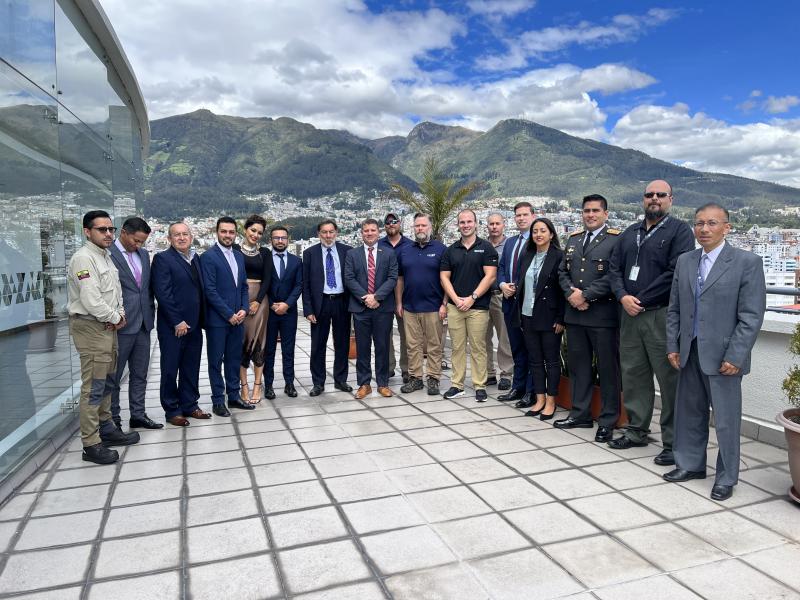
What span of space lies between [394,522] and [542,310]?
8.44ft

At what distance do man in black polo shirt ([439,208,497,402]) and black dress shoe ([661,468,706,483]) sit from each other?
84.5 inches

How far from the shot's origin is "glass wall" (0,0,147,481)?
140 inches

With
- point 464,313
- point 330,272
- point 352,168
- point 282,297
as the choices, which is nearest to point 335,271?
point 330,272

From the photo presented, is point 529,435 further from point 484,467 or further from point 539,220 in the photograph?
point 539,220

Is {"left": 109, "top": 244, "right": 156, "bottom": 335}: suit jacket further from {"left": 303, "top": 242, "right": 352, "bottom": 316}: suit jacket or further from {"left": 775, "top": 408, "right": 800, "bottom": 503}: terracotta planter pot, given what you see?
{"left": 775, "top": 408, "right": 800, "bottom": 503}: terracotta planter pot

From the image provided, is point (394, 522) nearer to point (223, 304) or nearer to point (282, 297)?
point (223, 304)

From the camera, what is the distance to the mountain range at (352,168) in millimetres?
41375

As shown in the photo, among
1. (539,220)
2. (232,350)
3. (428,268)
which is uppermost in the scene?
(539,220)

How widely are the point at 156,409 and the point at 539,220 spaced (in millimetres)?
4053

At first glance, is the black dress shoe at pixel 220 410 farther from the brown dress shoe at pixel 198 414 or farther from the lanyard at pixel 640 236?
the lanyard at pixel 640 236

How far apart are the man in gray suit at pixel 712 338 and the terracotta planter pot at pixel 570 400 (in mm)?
817

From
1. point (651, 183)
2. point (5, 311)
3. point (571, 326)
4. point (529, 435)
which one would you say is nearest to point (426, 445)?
point (529, 435)

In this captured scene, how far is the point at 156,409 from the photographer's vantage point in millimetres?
5336

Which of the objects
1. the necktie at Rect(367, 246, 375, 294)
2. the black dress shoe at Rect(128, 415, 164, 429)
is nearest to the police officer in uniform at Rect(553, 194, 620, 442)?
the necktie at Rect(367, 246, 375, 294)
